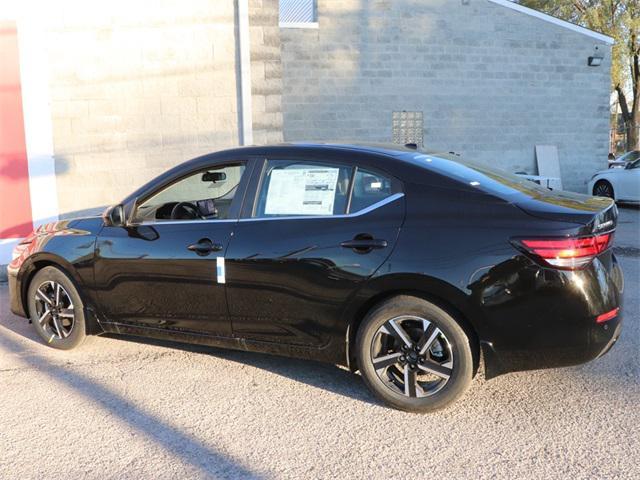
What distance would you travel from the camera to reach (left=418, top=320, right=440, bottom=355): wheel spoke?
3.47m

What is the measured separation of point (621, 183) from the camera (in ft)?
46.0

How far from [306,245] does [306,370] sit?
41.9 inches

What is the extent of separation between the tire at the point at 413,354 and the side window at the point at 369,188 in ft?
2.00

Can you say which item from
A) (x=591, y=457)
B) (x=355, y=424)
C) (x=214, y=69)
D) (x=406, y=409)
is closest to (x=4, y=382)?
(x=355, y=424)

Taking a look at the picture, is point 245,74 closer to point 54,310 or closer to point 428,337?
point 54,310

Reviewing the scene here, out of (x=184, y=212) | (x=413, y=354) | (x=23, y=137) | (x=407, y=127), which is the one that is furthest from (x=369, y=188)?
(x=407, y=127)

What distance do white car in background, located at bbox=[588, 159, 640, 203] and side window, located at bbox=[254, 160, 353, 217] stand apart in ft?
39.5

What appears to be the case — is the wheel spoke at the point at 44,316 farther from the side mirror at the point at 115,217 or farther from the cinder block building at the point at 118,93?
the cinder block building at the point at 118,93

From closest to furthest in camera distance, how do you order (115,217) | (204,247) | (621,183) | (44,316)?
(204,247), (115,217), (44,316), (621,183)

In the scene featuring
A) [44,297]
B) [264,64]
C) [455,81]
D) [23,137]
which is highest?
[455,81]

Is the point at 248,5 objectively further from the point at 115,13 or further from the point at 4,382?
the point at 4,382

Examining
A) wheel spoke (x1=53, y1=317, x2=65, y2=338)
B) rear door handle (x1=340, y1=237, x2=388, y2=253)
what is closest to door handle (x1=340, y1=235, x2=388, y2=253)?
rear door handle (x1=340, y1=237, x2=388, y2=253)

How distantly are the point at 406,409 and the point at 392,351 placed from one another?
347 mm

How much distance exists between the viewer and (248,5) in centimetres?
810
